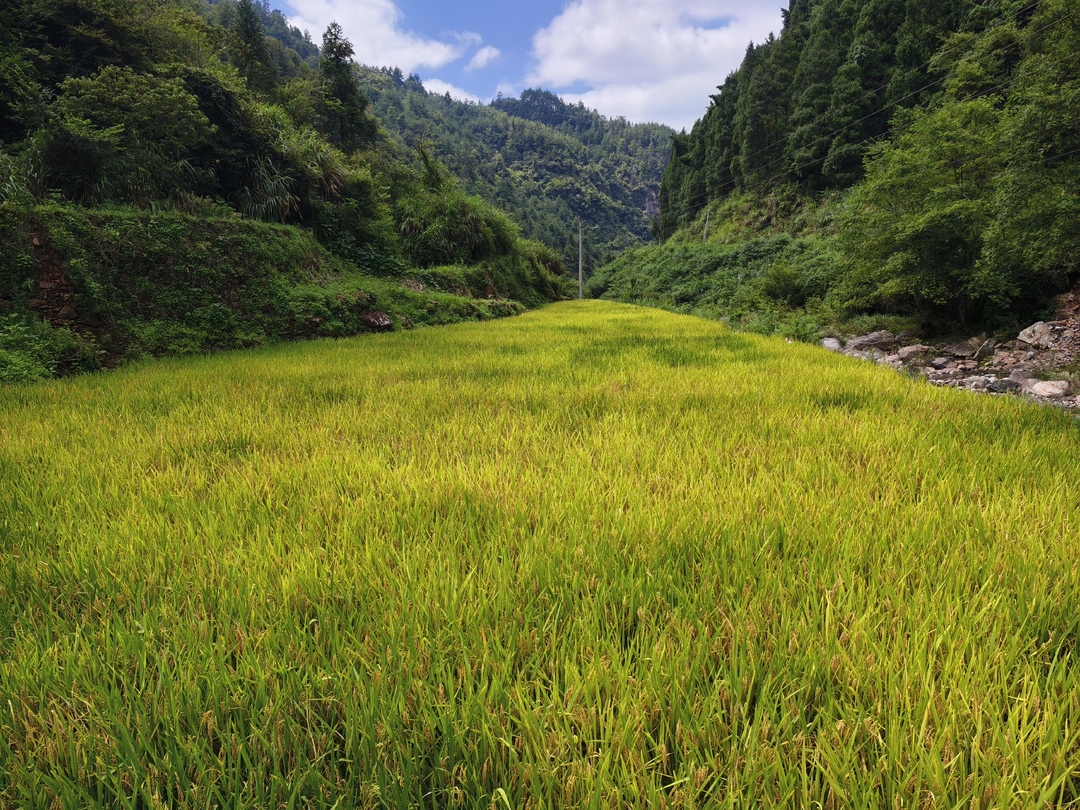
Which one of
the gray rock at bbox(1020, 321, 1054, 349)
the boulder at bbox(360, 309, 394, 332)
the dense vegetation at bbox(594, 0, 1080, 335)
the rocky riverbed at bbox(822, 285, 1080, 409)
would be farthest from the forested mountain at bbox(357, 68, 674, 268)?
the gray rock at bbox(1020, 321, 1054, 349)

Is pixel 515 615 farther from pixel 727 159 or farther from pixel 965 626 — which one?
pixel 727 159

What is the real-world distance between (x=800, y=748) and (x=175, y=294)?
8.31 metres

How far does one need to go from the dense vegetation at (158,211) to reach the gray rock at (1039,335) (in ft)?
39.2

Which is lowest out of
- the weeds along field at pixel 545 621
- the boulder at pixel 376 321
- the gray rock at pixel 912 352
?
the weeds along field at pixel 545 621

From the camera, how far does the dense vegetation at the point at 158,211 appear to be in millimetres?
5480

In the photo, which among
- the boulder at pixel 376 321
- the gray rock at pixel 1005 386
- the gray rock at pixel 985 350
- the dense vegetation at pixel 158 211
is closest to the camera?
the dense vegetation at pixel 158 211

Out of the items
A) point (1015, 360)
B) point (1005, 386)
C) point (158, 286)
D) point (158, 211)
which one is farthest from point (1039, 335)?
point (158, 211)

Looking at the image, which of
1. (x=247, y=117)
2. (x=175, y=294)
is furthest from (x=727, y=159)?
(x=175, y=294)

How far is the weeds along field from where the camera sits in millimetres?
710

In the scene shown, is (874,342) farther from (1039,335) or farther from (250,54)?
(250,54)

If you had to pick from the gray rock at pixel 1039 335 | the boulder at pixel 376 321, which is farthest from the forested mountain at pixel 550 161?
the gray rock at pixel 1039 335

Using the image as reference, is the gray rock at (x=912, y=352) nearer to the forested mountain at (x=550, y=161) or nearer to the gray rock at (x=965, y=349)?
the gray rock at (x=965, y=349)

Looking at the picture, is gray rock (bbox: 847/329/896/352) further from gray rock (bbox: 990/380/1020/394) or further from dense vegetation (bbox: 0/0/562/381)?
dense vegetation (bbox: 0/0/562/381)

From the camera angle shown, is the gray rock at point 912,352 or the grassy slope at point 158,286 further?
the gray rock at point 912,352
